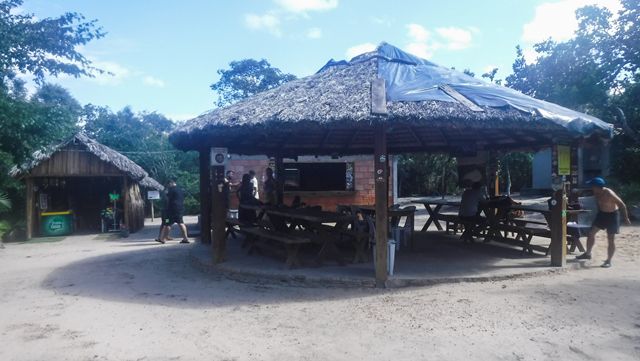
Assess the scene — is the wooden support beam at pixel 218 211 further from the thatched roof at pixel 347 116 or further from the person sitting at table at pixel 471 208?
the person sitting at table at pixel 471 208

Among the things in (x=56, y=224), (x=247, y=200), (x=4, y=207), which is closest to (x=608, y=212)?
(x=247, y=200)

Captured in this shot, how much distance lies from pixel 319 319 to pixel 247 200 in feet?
18.6

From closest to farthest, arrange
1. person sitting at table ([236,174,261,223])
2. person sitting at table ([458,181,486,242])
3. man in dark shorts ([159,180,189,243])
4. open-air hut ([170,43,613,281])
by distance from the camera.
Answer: open-air hut ([170,43,613,281]), person sitting at table ([458,181,486,242]), person sitting at table ([236,174,261,223]), man in dark shorts ([159,180,189,243])

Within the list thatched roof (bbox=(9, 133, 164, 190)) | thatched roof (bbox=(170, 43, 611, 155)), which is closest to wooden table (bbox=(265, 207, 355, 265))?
thatched roof (bbox=(170, 43, 611, 155))

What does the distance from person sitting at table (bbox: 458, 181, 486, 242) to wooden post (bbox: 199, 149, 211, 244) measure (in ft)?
18.2

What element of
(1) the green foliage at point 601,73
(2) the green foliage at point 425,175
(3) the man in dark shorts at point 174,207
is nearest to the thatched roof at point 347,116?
(3) the man in dark shorts at point 174,207

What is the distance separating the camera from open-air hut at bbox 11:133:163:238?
15.3m

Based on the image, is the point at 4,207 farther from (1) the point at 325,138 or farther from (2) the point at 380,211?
(2) the point at 380,211

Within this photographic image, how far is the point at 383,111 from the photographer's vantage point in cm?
614

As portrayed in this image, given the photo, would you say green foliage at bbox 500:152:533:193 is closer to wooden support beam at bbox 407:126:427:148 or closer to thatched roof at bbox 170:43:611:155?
wooden support beam at bbox 407:126:427:148

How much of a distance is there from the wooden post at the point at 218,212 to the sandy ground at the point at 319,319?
0.45m

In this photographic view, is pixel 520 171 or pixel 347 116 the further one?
pixel 520 171

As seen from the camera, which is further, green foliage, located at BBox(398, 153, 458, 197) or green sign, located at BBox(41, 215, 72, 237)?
green foliage, located at BBox(398, 153, 458, 197)

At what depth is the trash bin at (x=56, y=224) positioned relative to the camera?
628 inches
